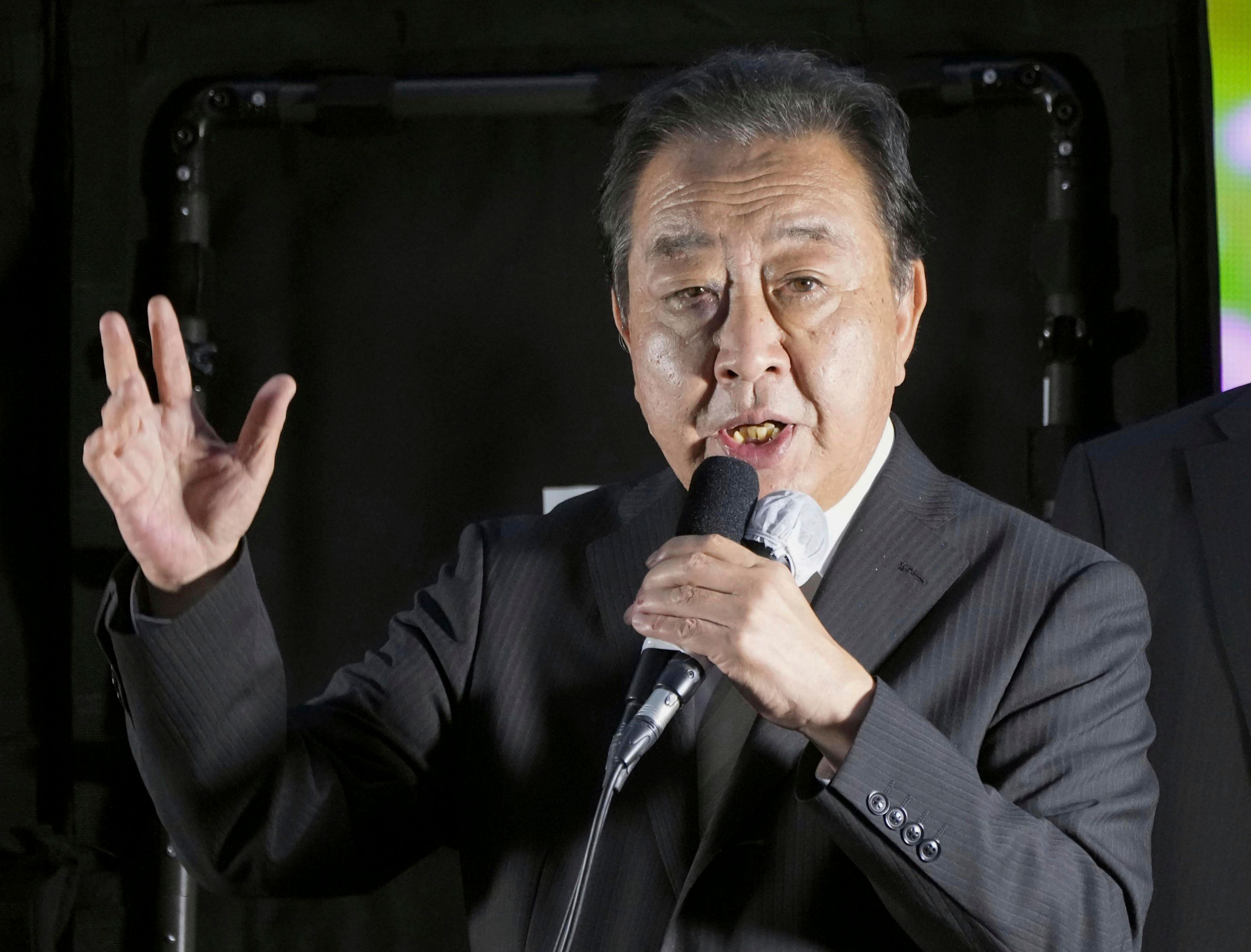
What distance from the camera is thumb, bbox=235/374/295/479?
1.47m

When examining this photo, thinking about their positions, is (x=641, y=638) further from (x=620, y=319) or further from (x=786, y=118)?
(x=786, y=118)

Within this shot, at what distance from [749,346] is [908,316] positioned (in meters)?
0.34

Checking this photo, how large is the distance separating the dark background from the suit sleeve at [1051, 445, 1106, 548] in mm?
262

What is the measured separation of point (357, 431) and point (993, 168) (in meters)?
1.33

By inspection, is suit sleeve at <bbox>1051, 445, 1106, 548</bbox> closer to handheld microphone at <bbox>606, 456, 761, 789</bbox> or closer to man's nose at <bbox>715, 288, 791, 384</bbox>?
man's nose at <bbox>715, 288, 791, 384</bbox>

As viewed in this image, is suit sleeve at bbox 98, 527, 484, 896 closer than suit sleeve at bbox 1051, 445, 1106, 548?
Yes

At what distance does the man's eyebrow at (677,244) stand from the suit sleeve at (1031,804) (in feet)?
2.02

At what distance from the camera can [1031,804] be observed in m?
1.54

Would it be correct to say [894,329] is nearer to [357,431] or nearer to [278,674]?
[278,674]

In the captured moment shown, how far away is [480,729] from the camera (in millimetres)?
1826

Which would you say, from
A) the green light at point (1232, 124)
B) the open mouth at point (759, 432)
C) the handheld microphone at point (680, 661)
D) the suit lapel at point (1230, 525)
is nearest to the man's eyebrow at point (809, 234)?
the open mouth at point (759, 432)

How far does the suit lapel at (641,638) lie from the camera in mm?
1627

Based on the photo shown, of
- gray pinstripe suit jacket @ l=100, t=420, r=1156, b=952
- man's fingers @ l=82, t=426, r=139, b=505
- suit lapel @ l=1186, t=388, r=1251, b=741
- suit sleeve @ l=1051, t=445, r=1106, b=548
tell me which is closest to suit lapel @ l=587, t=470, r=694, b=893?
gray pinstripe suit jacket @ l=100, t=420, r=1156, b=952

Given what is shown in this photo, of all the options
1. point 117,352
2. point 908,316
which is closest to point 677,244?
point 908,316
